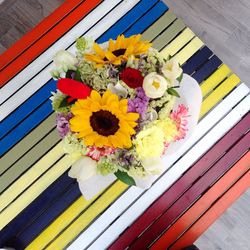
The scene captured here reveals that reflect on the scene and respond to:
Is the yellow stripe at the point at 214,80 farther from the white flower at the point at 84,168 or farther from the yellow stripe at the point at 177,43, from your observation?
the white flower at the point at 84,168

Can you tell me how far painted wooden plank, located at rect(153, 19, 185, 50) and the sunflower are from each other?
49 centimetres

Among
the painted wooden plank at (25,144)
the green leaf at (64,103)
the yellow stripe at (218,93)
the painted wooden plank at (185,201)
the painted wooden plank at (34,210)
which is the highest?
the painted wooden plank at (25,144)

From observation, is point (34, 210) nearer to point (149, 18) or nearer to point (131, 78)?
point (131, 78)

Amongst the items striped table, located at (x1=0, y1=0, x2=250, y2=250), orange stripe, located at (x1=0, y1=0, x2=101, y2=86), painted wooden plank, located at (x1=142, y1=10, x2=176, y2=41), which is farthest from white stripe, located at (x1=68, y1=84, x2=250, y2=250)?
orange stripe, located at (x1=0, y1=0, x2=101, y2=86)

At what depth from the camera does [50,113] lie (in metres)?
1.68

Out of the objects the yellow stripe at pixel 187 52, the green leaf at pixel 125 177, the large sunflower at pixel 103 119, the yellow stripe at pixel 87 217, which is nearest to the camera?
the large sunflower at pixel 103 119

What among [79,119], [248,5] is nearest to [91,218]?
[79,119]

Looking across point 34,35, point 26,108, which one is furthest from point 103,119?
point 34,35

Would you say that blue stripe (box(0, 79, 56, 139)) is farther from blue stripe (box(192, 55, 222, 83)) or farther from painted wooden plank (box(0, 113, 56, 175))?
blue stripe (box(192, 55, 222, 83))

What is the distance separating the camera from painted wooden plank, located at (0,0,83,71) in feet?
5.63

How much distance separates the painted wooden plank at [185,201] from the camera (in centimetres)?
164

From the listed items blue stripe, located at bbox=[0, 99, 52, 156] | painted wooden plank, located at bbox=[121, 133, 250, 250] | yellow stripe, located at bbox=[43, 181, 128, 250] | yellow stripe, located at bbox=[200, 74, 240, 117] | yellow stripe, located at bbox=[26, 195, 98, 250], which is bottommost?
painted wooden plank, located at bbox=[121, 133, 250, 250]

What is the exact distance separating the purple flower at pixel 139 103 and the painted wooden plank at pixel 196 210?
23.8 inches

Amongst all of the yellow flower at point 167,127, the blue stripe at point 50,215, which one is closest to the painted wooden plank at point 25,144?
the blue stripe at point 50,215
